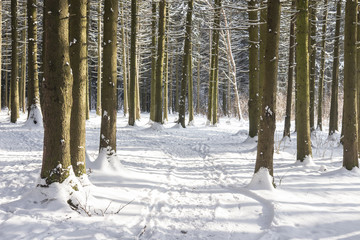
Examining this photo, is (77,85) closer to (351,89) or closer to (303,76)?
(303,76)

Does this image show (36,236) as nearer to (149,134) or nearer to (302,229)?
(302,229)

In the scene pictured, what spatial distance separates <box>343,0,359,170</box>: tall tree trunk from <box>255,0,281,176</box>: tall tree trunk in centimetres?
285

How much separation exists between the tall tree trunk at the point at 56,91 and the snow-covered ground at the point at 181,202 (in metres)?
0.43

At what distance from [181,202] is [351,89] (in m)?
5.42

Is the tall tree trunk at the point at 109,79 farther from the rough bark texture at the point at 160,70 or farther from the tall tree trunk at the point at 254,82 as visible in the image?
the rough bark texture at the point at 160,70

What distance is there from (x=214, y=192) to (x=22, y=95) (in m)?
25.8

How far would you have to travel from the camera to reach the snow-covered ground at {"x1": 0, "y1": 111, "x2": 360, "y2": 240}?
3.54 meters

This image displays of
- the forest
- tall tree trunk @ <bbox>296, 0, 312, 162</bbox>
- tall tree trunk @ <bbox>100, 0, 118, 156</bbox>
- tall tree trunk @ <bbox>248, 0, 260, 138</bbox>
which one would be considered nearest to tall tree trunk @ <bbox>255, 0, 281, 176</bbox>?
the forest

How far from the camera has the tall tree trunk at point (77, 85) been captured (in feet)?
A: 16.4

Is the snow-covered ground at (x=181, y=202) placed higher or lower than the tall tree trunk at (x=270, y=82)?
lower

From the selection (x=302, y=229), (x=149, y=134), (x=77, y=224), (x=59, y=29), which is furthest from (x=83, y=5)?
(x=149, y=134)

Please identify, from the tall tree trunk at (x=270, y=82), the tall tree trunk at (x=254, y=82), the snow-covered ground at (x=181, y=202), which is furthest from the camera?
the tall tree trunk at (x=254, y=82)

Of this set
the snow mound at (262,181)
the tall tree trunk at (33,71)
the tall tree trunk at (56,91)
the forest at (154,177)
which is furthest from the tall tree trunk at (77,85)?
the tall tree trunk at (33,71)

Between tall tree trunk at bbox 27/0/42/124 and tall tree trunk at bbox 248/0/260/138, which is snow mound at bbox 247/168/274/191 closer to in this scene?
tall tree trunk at bbox 248/0/260/138
